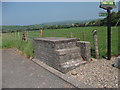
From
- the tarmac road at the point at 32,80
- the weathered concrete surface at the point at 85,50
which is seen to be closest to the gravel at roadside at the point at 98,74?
the weathered concrete surface at the point at 85,50

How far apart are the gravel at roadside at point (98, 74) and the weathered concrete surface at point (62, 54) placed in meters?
0.32

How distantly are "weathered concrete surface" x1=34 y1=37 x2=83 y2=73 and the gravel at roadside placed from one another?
0.32 m

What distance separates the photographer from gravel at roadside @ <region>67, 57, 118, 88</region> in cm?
411

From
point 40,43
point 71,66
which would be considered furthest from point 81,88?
point 40,43

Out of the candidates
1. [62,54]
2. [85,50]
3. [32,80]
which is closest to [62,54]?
[62,54]

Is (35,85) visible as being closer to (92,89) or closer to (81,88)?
(81,88)

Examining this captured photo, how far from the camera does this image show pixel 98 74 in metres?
4.69

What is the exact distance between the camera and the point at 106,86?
3934 mm

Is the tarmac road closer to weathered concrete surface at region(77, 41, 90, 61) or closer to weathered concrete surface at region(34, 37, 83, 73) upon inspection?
weathered concrete surface at region(34, 37, 83, 73)

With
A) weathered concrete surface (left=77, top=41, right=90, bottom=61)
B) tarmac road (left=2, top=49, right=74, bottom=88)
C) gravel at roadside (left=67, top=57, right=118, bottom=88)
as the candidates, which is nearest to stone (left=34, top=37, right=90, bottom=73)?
weathered concrete surface (left=77, top=41, right=90, bottom=61)

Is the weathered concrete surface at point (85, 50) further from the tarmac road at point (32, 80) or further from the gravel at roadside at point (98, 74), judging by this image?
the tarmac road at point (32, 80)

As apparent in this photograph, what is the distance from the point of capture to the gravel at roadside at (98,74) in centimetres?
411

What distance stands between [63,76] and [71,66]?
2.10 ft

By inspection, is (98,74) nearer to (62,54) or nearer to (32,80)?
(62,54)
